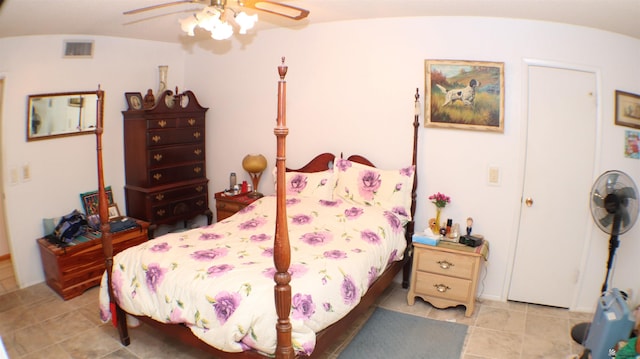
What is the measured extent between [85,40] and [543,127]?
13.7 feet

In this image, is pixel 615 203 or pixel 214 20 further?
pixel 615 203

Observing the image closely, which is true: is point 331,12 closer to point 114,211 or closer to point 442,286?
point 442,286

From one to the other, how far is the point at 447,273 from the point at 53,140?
12.2 feet

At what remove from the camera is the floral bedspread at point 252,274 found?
7.39 ft

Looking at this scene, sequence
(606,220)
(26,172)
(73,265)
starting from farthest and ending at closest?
(26,172) → (73,265) → (606,220)

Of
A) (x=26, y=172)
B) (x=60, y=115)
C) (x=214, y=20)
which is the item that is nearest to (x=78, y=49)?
(x=60, y=115)

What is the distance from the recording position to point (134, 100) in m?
4.48

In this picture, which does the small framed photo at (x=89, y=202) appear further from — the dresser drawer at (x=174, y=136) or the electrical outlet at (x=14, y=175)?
the dresser drawer at (x=174, y=136)

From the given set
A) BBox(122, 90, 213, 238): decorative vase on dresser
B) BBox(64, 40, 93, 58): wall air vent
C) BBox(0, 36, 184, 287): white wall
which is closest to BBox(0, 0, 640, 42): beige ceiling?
BBox(64, 40, 93, 58): wall air vent

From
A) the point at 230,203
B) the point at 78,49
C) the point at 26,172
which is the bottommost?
the point at 230,203

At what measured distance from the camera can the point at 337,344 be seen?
3.03 meters

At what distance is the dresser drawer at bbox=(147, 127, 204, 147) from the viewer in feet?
14.2

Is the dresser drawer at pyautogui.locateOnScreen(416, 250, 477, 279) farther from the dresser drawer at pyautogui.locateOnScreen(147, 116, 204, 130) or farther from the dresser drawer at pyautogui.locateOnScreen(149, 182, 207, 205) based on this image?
the dresser drawer at pyautogui.locateOnScreen(147, 116, 204, 130)

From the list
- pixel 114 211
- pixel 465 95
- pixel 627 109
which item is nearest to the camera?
pixel 627 109
